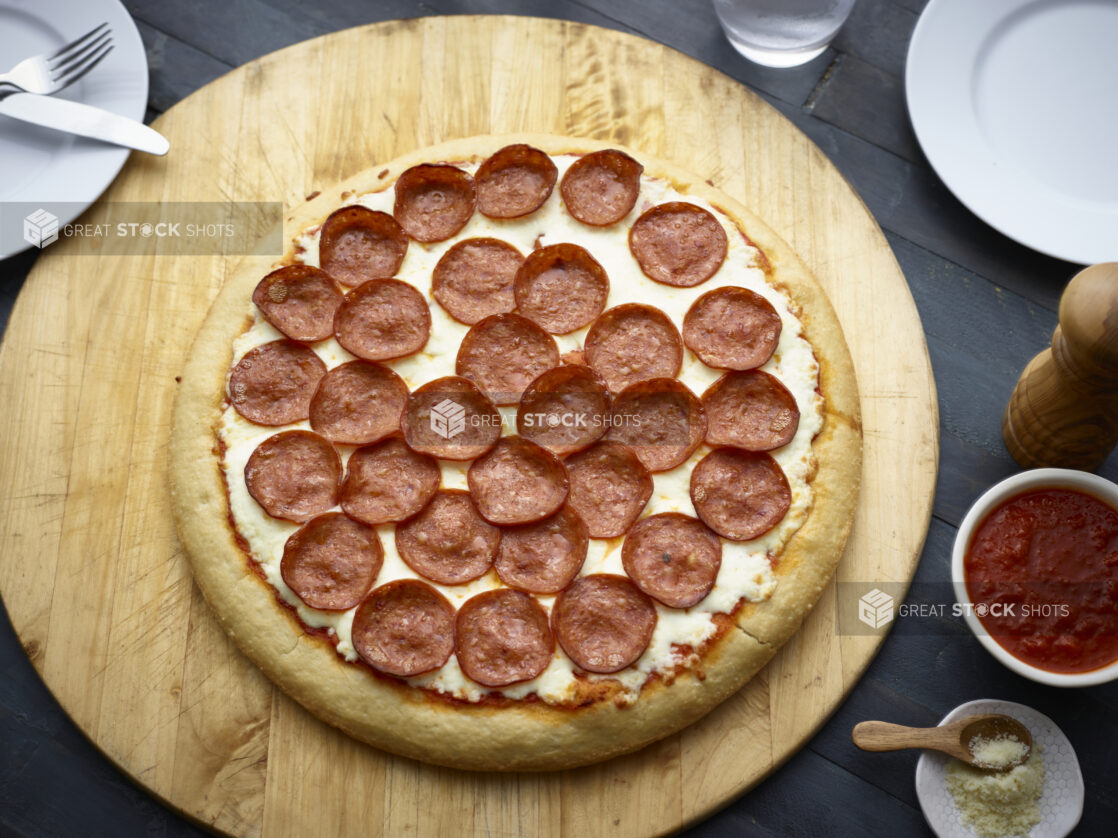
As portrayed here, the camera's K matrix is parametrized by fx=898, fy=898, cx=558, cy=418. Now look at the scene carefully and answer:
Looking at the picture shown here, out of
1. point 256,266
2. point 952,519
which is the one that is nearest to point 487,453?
point 256,266

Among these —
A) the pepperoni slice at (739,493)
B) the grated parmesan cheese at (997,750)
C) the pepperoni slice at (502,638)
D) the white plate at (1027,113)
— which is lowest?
the grated parmesan cheese at (997,750)

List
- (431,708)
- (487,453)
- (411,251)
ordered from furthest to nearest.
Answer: (411,251), (487,453), (431,708)

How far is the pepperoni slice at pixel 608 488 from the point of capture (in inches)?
125

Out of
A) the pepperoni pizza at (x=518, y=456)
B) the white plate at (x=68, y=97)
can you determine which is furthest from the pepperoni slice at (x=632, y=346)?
the white plate at (x=68, y=97)

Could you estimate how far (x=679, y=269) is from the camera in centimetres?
342

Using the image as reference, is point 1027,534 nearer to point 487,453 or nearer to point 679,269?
point 679,269

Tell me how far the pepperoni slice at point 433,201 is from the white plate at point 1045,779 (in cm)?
258

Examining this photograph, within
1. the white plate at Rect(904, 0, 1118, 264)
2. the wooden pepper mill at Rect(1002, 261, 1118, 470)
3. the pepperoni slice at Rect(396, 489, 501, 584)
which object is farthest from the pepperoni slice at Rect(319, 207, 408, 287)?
the wooden pepper mill at Rect(1002, 261, 1118, 470)

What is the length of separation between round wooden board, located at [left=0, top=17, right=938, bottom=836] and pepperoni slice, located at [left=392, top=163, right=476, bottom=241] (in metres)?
0.41

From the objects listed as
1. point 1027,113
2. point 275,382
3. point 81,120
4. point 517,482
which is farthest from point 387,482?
point 1027,113

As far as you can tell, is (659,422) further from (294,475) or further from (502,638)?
(294,475)

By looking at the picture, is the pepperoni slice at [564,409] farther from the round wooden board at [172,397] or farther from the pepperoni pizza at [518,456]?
the round wooden board at [172,397]

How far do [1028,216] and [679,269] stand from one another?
1.53 m

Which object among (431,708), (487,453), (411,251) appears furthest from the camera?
(411,251)
